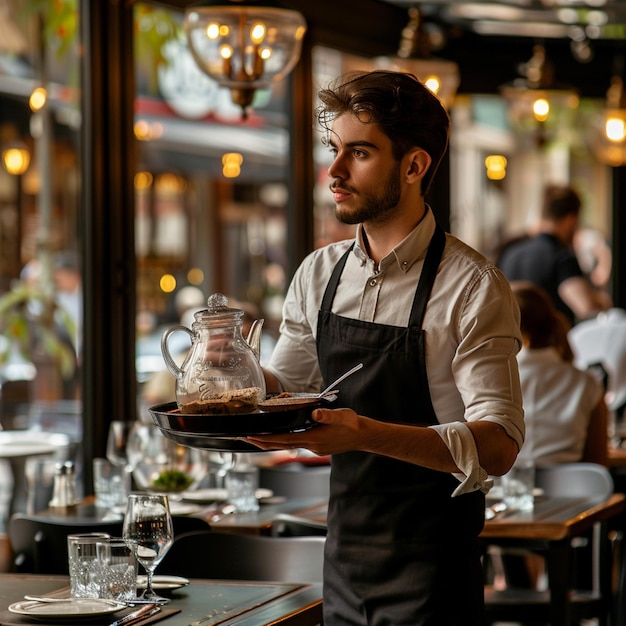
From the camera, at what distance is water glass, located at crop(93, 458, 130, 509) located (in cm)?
405

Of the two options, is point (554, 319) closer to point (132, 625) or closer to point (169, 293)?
point (132, 625)

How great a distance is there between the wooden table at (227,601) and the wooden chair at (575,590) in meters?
1.44

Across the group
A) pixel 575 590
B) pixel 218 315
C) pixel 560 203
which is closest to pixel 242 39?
pixel 218 315

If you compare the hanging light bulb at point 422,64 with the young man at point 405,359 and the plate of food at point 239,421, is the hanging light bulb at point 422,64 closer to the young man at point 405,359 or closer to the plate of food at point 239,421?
the young man at point 405,359

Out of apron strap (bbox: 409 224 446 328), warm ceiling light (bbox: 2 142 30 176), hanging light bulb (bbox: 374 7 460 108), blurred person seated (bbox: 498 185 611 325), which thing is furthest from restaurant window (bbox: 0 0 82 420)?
blurred person seated (bbox: 498 185 611 325)

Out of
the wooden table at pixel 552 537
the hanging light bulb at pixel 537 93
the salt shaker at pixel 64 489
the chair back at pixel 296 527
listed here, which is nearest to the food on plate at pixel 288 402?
the chair back at pixel 296 527

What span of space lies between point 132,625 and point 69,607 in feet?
0.48

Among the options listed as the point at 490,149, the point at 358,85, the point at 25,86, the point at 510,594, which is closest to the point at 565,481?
the point at 510,594

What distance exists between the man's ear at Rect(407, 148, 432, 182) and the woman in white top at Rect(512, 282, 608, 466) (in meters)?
2.36

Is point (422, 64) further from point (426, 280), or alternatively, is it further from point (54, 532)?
point (426, 280)

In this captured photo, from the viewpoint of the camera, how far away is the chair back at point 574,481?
166 inches

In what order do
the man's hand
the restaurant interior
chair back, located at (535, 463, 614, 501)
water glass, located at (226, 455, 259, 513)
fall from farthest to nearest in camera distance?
1. the restaurant interior
2. chair back, located at (535, 463, 614, 501)
3. water glass, located at (226, 455, 259, 513)
4. the man's hand

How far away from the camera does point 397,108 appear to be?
2.47 m

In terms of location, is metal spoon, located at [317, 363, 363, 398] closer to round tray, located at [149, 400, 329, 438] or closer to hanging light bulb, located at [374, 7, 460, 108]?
round tray, located at [149, 400, 329, 438]
